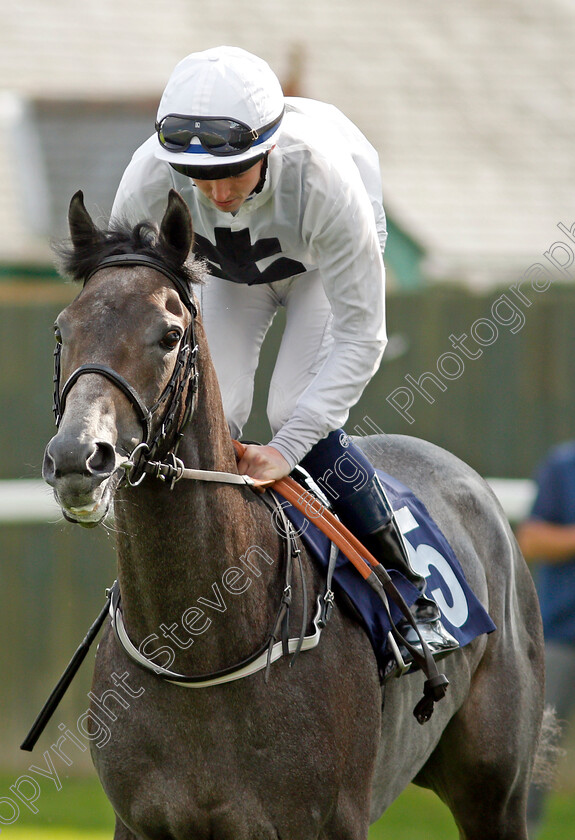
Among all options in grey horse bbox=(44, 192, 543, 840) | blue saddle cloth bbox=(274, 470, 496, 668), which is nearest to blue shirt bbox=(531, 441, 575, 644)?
blue saddle cloth bbox=(274, 470, 496, 668)

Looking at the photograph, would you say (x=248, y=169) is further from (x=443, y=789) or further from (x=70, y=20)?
(x=70, y=20)

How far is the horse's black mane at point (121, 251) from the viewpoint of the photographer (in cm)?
290

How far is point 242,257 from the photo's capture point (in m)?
3.46

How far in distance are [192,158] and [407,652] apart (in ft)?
5.27

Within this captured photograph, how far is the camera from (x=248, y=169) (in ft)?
10.2

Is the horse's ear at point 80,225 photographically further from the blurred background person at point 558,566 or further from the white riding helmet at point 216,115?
the blurred background person at point 558,566

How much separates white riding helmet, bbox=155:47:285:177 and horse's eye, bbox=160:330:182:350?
0.53 m

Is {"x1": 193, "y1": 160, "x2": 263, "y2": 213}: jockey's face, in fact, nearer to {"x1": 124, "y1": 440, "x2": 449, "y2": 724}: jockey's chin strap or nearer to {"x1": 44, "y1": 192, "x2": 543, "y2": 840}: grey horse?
{"x1": 44, "y1": 192, "x2": 543, "y2": 840}: grey horse

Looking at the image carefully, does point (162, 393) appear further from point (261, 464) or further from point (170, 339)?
point (261, 464)

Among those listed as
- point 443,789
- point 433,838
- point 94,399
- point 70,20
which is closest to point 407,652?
point 443,789

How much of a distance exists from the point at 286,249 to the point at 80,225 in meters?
0.71

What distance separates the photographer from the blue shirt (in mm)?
5633

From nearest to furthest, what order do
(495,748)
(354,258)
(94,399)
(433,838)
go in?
(94,399) → (354,258) → (495,748) → (433,838)

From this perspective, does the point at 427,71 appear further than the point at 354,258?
Yes
